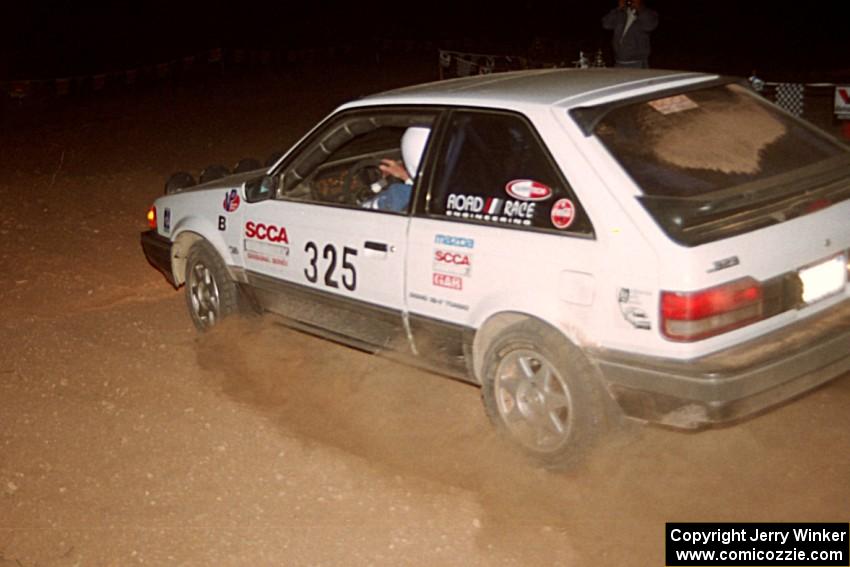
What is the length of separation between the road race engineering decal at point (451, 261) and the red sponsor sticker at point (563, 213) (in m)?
0.44

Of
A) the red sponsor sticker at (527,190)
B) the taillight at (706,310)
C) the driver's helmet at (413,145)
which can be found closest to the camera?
the taillight at (706,310)

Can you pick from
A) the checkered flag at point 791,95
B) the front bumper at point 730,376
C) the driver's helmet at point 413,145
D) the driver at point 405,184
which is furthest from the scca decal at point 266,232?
the checkered flag at point 791,95

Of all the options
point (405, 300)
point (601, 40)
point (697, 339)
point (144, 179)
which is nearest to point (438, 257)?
point (405, 300)

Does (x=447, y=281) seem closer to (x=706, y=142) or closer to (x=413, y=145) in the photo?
(x=413, y=145)

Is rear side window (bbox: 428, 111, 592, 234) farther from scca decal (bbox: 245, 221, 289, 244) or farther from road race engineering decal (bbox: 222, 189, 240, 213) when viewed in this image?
road race engineering decal (bbox: 222, 189, 240, 213)

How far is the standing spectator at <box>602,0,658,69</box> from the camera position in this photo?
36.3 feet

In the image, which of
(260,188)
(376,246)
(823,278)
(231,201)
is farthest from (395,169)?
(823,278)

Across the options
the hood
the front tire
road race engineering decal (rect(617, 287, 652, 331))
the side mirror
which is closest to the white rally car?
road race engineering decal (rect(617, 287, 652, 331))

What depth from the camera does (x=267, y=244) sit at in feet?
19.4

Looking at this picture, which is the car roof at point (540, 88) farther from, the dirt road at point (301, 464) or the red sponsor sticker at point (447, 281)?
the dirt road at point (301, 464)

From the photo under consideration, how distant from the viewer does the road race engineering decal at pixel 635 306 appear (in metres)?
4.09

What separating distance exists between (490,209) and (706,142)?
968mm

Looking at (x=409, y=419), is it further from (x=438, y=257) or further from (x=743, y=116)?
(x=743, y=116)

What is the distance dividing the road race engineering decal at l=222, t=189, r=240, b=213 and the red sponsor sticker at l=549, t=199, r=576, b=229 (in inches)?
91.9
